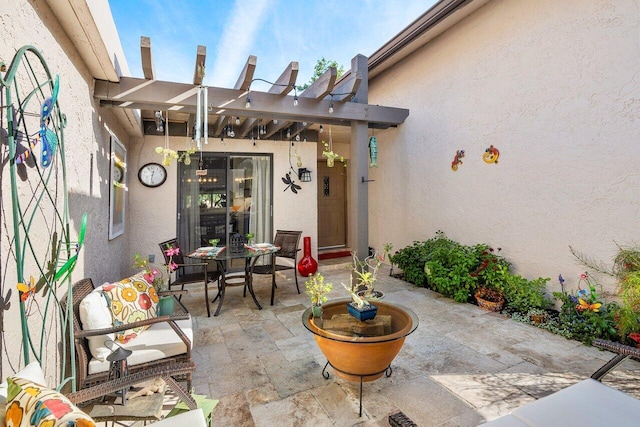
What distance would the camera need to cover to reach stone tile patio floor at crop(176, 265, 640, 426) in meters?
1.86

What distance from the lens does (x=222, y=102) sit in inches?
133

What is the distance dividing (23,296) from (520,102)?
456 centimetres

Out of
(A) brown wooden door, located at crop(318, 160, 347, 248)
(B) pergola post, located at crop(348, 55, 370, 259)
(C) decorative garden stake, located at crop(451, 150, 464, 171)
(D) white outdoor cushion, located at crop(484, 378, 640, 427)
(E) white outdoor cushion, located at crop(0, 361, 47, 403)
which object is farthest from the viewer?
(A) brown wooden door, located at crop(318, 160, 347, 248)

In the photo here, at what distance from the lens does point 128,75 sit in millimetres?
3104

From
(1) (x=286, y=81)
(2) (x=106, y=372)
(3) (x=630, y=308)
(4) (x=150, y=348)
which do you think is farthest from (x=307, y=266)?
(3) (x=630, y=308)

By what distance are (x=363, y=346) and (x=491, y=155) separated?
128 inches

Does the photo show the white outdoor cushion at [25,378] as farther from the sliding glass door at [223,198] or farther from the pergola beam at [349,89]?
the sliding glass door at [223,198]

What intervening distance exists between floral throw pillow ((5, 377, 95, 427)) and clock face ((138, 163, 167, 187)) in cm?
440

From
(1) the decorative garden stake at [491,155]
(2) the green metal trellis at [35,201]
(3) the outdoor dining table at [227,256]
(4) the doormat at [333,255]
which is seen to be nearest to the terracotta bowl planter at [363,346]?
(2) the green metal trellis at [35,201]

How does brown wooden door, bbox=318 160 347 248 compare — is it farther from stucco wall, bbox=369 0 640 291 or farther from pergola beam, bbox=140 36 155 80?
pergola beam, bbox=140 36 155 80

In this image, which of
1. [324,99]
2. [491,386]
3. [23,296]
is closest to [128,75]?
[324,99]

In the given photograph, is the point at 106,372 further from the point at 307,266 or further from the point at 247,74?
the point at 307,266

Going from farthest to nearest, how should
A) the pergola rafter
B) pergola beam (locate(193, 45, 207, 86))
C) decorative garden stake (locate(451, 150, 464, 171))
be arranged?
1. decorative garden stake (locate(451, 150, 464, 171))
2. the pergola rafter
3. pergola beam (locate(193, 45, 207, 86))

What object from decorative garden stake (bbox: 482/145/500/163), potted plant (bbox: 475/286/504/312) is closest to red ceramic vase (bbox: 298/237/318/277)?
potted plant (bbox: 475/286/504/312)
